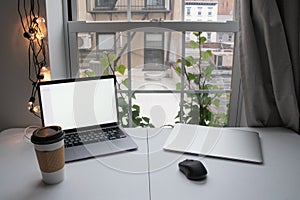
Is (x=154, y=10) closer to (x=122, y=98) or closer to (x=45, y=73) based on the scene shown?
(x=122, y=98)

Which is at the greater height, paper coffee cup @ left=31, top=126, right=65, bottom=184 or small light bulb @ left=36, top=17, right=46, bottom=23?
small light bulb @ left=36, top=17, right=46, bottom=23

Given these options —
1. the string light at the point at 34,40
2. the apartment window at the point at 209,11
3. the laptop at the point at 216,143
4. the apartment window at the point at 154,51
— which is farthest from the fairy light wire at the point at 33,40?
the apartment window at the point at 209,11

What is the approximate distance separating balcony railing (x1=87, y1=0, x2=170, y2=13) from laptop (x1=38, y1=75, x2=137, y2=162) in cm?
38

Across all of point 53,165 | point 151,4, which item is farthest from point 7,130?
point 151,4

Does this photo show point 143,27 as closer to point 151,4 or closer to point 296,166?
point 151,4

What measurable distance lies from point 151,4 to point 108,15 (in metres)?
0.21

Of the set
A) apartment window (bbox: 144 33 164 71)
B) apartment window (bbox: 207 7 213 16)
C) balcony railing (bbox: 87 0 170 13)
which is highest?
balcony railing (bbox: 87 0 170 13)

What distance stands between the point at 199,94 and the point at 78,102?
0.63 meters

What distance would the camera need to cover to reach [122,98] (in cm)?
151

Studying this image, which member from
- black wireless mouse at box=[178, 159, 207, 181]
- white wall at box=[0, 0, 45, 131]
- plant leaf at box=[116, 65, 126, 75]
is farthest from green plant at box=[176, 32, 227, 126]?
white wall at box=[0, 0, 45, 131]

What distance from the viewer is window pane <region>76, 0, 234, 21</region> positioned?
55.9 inches

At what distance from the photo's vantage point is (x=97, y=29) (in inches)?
55.9

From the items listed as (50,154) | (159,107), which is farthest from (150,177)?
(159,107)

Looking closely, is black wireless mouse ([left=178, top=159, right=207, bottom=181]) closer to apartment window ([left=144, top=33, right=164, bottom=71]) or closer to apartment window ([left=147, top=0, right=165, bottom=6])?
apartment window ([left=144, top=33, right=164, bottom=71])
